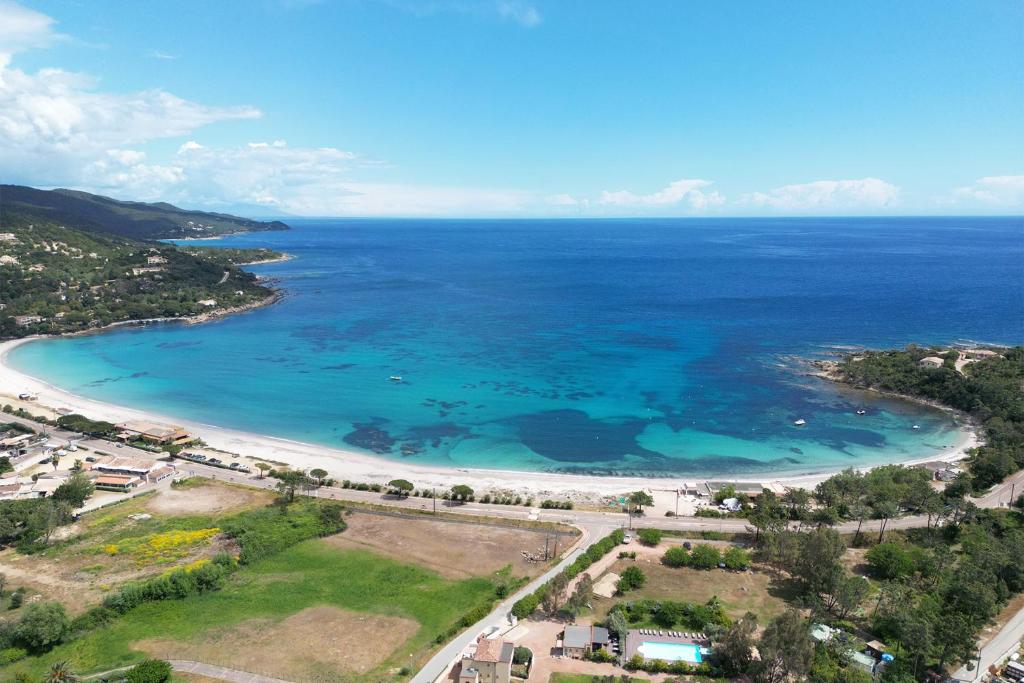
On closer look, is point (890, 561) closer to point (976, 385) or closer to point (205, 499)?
point (976, 385)

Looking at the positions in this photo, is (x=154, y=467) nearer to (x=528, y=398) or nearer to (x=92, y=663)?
(x=92, y=663)

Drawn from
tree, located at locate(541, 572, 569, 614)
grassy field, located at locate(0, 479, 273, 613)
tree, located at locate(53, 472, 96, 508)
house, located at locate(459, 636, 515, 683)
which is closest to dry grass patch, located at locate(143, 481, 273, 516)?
grassy field, located at locate(0, 479, 273, 613)

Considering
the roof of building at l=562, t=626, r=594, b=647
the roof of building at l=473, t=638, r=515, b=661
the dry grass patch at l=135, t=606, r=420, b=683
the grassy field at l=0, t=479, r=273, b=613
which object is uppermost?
the roof of building at l=473, t=638, r=515, b=661

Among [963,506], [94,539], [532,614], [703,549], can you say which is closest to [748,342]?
[963,506]

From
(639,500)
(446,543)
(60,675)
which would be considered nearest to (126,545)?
(60,675)

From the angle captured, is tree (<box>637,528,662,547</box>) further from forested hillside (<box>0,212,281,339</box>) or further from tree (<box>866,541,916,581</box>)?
forested hillside (<box>0,212,281,339</box>)

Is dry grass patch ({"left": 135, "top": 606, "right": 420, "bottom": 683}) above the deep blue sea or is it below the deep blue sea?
below
